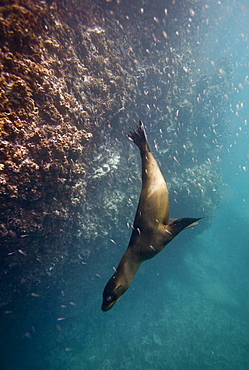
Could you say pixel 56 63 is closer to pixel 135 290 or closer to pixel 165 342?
pixel 135 290

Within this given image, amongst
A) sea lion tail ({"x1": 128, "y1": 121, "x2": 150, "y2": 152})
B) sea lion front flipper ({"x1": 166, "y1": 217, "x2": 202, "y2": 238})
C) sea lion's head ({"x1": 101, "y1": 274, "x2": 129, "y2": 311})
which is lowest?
sea lion's head ({"x1": 101, "y1": 274, "x2": 129, "y2": 311})

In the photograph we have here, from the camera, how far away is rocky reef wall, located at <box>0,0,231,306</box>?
4.20 metres

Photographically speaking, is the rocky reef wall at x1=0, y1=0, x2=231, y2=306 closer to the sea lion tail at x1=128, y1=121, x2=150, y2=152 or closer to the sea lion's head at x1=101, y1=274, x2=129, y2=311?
the sea lion tail at x1=128, y1=121, x2=150, y2=152

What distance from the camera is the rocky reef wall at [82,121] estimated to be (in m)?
4.20

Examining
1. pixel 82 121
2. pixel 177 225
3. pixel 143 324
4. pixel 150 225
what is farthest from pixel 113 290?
pixel 143 324

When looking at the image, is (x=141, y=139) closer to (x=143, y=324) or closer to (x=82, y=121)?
(x=82, y=121)

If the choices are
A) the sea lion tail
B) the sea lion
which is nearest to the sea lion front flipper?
the sea lion

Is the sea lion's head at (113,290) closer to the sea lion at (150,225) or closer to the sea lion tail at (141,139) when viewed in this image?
the sea lion at (150,225)

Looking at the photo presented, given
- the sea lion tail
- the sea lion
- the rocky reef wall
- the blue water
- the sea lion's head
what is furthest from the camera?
the blue water

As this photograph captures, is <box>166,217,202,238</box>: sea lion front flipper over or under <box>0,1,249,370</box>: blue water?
over

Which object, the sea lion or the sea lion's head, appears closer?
the sea lion's head

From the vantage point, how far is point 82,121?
666cm

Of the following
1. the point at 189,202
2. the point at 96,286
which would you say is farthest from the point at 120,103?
the point at 96,286

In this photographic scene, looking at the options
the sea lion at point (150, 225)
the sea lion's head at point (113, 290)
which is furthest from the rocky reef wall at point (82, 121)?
the sea lion's head at point (113, 290)
